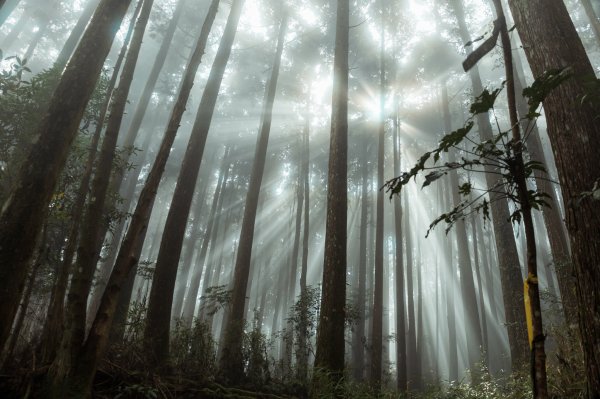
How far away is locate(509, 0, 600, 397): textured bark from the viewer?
2.51 metres

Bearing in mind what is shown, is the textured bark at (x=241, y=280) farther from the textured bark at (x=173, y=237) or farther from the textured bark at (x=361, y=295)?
the textured bark at (x=361, y=295)

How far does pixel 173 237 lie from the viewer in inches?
278

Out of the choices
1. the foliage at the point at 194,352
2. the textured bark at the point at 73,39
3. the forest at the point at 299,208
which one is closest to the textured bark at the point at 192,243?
the forest at the point at 299,208

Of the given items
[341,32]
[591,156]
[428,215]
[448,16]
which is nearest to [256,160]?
→ [341,32]

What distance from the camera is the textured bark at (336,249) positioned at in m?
5.66

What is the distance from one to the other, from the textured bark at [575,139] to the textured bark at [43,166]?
3.82 metres

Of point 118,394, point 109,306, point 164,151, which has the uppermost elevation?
point 164,151

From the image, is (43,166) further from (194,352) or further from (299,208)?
(299,208)

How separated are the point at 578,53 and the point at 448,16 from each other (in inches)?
625

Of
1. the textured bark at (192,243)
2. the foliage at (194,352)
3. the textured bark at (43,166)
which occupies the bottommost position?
the foliage at (194,352)

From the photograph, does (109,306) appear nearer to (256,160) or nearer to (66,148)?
(66,148)

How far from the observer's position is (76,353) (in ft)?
9.73

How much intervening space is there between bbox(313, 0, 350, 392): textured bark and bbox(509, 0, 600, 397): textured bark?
11.2 feet

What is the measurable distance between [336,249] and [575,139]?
158 inches
